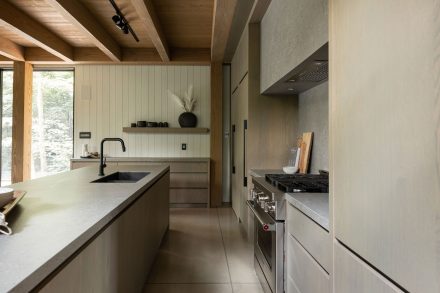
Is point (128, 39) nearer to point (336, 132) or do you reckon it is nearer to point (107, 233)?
point (107, 233)

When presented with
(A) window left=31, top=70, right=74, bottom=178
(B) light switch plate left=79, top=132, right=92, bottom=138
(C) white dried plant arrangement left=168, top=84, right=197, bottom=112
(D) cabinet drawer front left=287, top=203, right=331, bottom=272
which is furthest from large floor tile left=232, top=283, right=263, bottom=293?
(A) window left=31, top=70, right=74, bottom=178

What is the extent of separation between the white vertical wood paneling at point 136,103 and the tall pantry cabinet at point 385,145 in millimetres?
4493

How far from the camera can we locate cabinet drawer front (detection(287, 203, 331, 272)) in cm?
119

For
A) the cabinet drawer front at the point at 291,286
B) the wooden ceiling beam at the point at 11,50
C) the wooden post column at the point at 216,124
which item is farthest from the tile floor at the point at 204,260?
the wooden ceiling beam at the point at 11,50

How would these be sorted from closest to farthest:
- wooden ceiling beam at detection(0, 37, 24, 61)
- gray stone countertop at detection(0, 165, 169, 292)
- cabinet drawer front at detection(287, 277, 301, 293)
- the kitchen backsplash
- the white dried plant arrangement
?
1. gray stone countertop at detection(0, 165, 169, 292)
2. cabinet drawer front at detection(287, 277, 301, 293)
3. the kitchen backsplash
4. wooden ceiling beam at detection(0, 37, 24, 61)
5. the white dried plant arrangement

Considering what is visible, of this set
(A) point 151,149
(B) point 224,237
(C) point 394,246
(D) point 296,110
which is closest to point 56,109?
(A) point 151,149

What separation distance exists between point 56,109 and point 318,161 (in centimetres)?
487

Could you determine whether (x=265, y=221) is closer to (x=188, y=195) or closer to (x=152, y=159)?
(x=188, y=195)

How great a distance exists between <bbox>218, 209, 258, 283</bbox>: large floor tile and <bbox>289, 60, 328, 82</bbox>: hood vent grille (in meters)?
1.67

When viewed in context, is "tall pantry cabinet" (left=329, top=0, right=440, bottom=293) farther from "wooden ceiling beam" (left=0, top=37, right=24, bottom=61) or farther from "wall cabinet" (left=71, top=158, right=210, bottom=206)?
"wooden ceiling beam" (left=0, top=37, right=24, bottom=61)

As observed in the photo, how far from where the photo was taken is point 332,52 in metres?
1.09

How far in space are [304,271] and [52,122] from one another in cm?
540

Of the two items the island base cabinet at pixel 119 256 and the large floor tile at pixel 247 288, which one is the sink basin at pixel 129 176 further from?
the large floor tile at pixel 247 288

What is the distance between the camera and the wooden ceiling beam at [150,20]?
9.77ft
